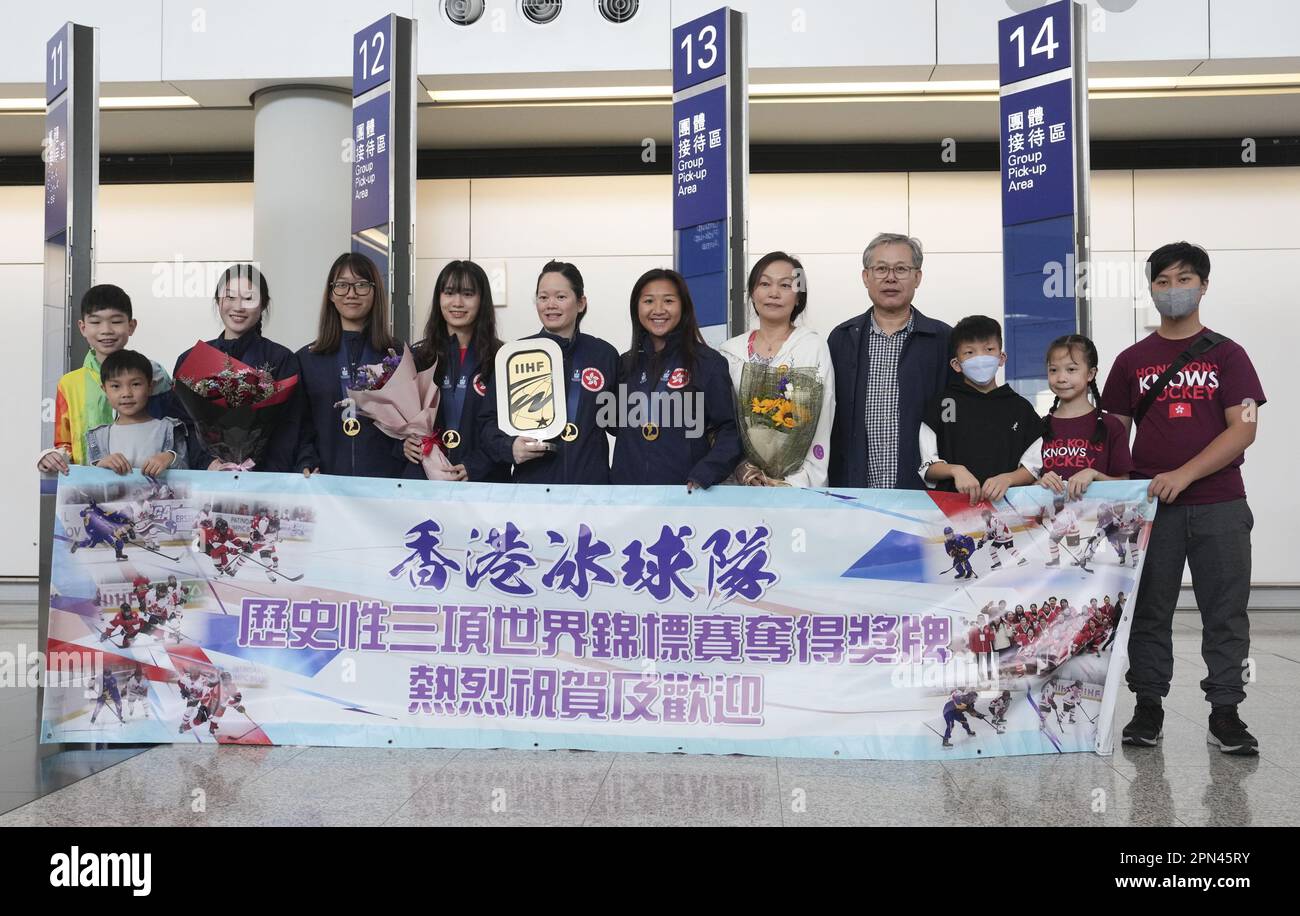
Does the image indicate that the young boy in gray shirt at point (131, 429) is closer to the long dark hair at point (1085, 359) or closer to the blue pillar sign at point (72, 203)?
the blue pillar sign at point (72, 203)

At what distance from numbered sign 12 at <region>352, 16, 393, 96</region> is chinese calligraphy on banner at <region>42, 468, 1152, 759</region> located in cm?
265

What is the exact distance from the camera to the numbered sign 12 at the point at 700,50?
4812mm

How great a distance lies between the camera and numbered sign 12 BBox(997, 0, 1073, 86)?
15.4 feet

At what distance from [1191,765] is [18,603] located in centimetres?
789

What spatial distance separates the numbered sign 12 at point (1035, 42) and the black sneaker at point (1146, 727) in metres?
2.86

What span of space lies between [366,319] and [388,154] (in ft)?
5.70

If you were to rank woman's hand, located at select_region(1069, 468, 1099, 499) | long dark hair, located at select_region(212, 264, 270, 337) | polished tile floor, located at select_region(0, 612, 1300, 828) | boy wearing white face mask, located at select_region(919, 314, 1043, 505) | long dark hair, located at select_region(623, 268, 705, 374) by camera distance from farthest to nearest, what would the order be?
long dark hair, located at select_region(212, 264, 270, 337)
long dark hair, located at select_region(623, 268, 705, 374)
boy wearing white face mask, located at select_region(919, 314, 1043, 505)
woman's hand, located at select_region(1069, 468, 1099, 499)
polished tile floor, located at select_region(0, 612, 1300, 828)

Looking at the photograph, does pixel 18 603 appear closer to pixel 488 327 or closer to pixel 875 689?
pixel 488 327

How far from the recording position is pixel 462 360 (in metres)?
3.62

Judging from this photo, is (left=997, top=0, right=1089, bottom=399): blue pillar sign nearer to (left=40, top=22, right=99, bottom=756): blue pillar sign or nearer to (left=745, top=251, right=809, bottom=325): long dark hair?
(left=745, top=251, right=809, bottom=325): long dark hair

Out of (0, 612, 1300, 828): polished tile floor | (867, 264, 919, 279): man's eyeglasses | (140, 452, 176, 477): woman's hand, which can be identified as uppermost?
(867, 264, 919, 279): man's eyeglasses

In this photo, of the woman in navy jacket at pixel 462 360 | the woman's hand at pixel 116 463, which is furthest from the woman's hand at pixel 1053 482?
the woman's hand at pixel 116 463

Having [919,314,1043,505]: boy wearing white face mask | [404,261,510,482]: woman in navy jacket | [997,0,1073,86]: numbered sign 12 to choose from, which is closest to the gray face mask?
[919,314,1043,505]: boy wearing white face mask

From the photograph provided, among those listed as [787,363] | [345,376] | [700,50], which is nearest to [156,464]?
[345,376]
